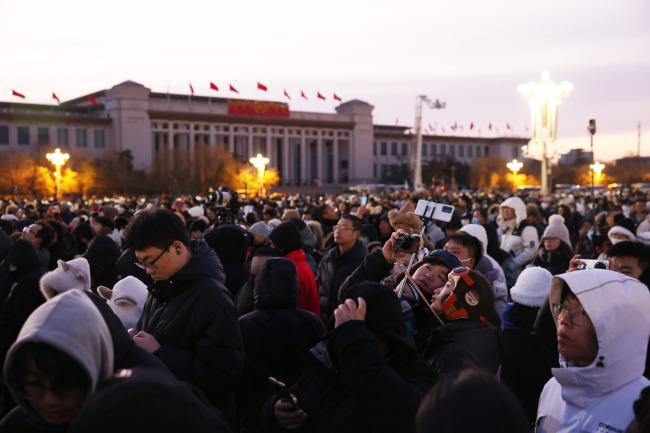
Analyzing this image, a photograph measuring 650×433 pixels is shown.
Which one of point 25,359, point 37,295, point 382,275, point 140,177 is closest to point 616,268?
point 382,275

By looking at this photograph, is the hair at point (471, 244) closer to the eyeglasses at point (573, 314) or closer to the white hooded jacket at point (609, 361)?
the eyeglasses at point (573, 314)

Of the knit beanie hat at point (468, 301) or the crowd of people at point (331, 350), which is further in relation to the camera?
the knit beanie hat at point (468, 301)

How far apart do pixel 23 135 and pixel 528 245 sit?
242ft

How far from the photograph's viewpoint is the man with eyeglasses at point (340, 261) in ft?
18.9

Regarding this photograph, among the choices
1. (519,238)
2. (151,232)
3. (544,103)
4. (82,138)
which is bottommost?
(519,238)

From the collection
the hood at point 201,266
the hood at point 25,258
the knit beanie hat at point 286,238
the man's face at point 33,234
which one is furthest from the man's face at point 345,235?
the man's face at point 33,234

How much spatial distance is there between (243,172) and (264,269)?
5976 centimetres

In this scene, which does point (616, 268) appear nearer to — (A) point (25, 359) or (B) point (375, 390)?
(B) point (375, 390)

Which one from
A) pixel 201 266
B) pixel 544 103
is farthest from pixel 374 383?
pixel 544 103

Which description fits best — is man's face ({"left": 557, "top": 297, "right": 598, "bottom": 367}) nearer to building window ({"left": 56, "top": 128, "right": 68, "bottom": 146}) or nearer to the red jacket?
the red jacket

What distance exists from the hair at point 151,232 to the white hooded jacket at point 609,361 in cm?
184

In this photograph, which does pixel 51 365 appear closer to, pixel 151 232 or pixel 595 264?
pixel 151 232

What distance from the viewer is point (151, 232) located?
301 cm

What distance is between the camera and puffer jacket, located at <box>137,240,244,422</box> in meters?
2.81
